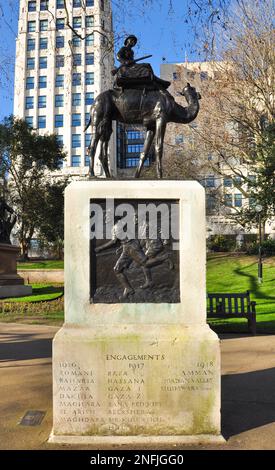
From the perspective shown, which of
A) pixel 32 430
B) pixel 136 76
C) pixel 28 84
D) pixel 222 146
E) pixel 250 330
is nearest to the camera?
pixel 32 430

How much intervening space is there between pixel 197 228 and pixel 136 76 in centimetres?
200

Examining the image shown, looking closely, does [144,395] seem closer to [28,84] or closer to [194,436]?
[194,436]

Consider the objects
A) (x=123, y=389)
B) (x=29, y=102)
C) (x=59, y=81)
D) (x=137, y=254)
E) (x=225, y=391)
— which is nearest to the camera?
(x=123, y=389)

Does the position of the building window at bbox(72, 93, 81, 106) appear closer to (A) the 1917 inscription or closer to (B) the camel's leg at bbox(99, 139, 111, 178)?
(B) the camel's leg at bbox(99, 139, 111, 178)

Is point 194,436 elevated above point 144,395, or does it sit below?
below

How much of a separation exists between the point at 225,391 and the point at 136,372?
6.52 ft

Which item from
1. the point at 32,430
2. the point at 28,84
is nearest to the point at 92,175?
the point at 32,430

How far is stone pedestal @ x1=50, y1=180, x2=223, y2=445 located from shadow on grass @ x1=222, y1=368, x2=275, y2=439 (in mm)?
492

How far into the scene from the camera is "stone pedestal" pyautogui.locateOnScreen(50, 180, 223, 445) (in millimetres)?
4102

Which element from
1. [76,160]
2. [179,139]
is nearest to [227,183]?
[179,139]

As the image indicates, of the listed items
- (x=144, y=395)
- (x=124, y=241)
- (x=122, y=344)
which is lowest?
(x=144, y=395)

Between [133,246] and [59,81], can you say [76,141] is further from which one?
[133,246]

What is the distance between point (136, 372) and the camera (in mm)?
4188

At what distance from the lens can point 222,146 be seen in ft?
94.4
